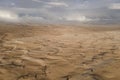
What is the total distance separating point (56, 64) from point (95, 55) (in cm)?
201

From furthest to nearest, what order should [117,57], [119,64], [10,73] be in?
[117,57], [119,64], [10,73]

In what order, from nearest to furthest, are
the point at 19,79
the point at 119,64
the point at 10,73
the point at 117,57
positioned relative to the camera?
1. the point at 19,79
2. the point at 10,73
3. the point at 119,64
4. the point at 117,57

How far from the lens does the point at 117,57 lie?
26.5 feet

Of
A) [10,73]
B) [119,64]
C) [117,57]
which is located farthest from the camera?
[117,57]

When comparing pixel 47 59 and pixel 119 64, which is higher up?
pixel 47 59

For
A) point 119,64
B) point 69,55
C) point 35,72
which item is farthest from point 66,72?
point 69,55

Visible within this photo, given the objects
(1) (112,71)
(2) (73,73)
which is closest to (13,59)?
(2) (73,73)

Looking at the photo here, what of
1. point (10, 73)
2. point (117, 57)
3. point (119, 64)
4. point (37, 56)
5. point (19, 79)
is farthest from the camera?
point (37, 56)

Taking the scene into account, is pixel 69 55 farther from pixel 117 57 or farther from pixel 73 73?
pixel 73 73

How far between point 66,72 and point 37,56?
2422 mm

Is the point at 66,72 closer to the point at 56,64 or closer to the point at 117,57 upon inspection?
the point at 56,64

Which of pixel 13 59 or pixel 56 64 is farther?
pixel 13 59

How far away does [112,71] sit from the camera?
641 cm

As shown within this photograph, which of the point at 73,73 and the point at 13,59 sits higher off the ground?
the point at 13,59
